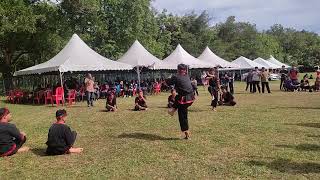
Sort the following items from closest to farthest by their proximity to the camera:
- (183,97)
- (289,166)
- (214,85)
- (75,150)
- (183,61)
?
1. (289,166)
2. (75,150)
3. (183,97)
4. (214,85)
5. (183,61)

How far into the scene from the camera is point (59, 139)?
8969 mm

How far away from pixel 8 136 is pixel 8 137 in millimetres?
23

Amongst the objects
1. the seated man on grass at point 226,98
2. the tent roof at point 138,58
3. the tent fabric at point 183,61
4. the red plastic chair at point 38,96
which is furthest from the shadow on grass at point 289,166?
the tent fabric at point 183,61

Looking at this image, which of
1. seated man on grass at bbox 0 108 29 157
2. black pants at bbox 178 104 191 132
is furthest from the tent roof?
seated man on grass at bbox 0 108 29 157

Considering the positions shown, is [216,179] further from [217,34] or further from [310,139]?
[217,34]

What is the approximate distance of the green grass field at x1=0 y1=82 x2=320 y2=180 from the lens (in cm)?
738

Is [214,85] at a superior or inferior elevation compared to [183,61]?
inferior

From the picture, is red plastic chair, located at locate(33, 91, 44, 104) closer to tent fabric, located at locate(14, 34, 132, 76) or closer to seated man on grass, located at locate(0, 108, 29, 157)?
tent fabric, located at locate(14, 34, 132, 76)

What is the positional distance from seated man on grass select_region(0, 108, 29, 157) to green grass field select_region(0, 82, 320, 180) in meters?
0.21

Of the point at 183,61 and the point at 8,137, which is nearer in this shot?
the point at 8,137

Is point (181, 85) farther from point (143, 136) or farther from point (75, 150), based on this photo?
point (75, 150)

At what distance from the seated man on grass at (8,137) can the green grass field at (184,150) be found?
0.21 meters

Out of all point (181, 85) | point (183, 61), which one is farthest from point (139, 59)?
point (181, 85)

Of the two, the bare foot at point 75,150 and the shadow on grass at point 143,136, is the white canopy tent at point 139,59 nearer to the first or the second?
the shadow on grass at point 143,136
